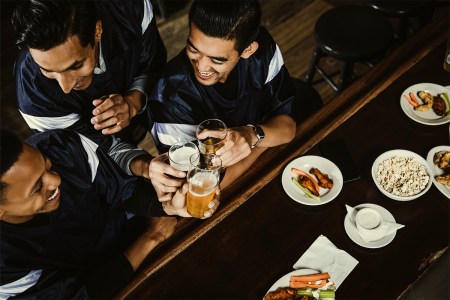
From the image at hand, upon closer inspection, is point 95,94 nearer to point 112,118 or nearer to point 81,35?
point 112,118

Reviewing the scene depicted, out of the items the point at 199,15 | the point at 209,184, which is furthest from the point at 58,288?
the point at 199,15

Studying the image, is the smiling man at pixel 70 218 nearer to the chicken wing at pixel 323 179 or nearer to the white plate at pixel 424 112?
the chicken wing at pixel 323 179

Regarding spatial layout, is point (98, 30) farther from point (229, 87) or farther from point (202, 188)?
point (202, 188)

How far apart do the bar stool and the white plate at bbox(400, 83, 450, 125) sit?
2.20ft

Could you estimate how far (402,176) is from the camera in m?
2.33

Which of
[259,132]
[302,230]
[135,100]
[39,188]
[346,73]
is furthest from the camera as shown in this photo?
[346,73]

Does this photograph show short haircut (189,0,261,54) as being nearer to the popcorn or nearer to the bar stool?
the popcorn

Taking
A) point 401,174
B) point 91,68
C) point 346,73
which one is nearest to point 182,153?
point 91,68

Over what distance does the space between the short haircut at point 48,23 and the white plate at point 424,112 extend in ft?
5.95

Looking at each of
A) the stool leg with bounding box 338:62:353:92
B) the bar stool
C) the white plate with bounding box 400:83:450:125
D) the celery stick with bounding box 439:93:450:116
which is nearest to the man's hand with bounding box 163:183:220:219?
the white plate with bounding box 400:83:450:125

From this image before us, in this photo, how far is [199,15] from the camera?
211cm

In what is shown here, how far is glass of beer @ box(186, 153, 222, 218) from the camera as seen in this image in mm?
1934

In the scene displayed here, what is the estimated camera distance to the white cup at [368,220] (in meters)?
2.08

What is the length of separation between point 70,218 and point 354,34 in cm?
243
